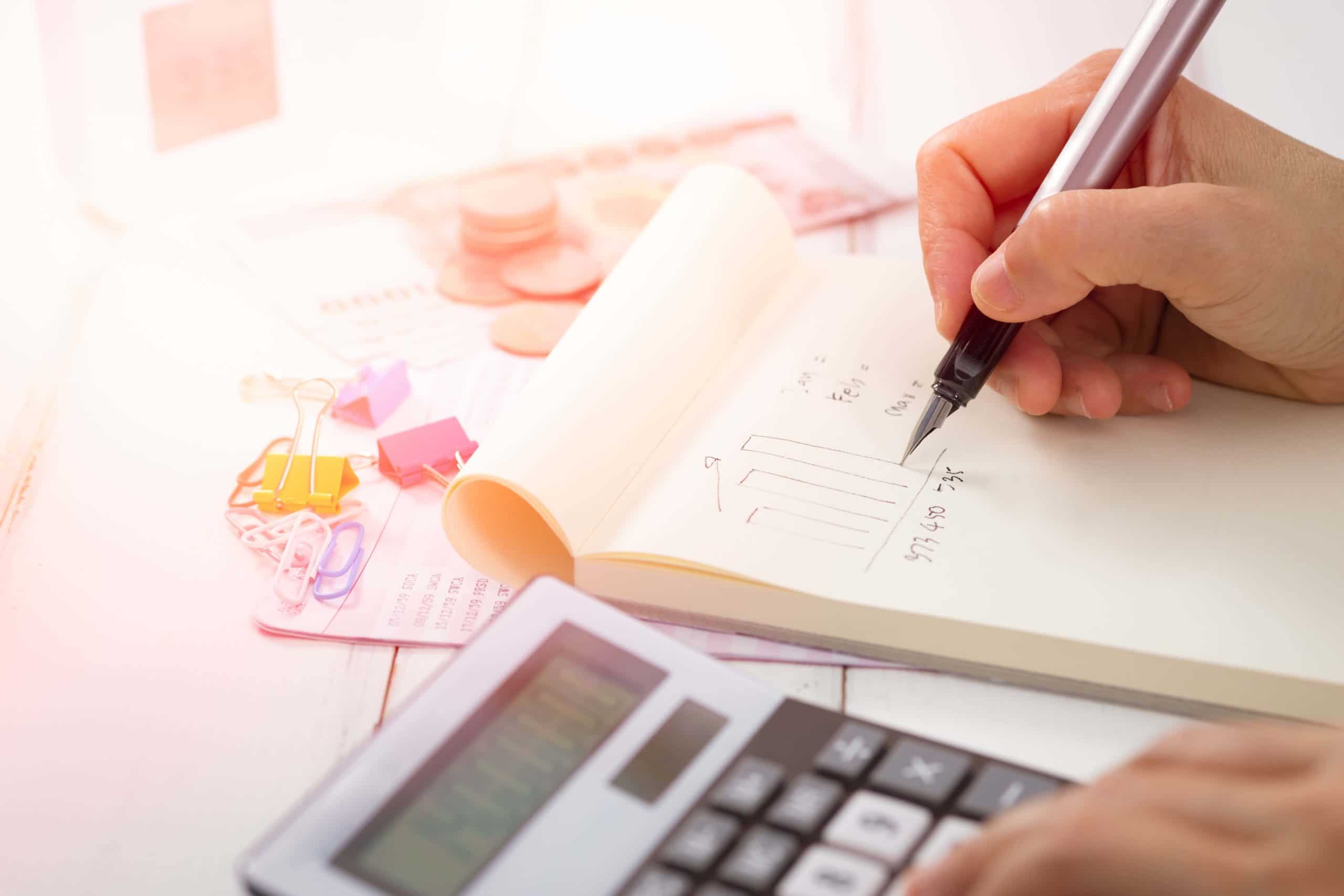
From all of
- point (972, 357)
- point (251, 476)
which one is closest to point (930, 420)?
point (972, 357)

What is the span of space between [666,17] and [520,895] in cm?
97

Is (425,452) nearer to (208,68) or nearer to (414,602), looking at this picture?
(414,602)

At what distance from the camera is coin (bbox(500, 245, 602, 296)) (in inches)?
32.3

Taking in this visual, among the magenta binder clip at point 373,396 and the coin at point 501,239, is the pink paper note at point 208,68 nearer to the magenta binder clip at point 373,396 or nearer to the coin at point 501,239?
the coin at point 501,239

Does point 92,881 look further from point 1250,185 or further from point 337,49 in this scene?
point 337,49

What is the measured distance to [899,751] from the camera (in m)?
0.43

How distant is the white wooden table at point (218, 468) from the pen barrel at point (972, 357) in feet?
0.55

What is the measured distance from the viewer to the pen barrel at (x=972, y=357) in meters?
0.64

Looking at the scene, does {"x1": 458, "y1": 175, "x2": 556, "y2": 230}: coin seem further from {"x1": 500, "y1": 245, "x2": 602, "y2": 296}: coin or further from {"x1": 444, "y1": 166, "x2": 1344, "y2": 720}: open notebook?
{"x1": 444, "y1": 166, "x2": 1344, "y2": 720}: open notebook

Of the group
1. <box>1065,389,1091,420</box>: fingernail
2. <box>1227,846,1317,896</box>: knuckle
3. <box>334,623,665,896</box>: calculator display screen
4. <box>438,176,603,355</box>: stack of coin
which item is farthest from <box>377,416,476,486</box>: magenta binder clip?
<box>1227,846,1317,896</box>: knuckle

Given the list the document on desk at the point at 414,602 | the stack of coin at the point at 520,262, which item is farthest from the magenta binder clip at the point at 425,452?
the stack of coin at the point at 520,262

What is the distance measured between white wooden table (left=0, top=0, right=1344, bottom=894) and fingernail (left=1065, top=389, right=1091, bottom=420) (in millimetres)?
187

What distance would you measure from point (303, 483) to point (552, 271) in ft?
0.85

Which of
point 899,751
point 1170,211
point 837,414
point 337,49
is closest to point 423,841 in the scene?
point 899,751
